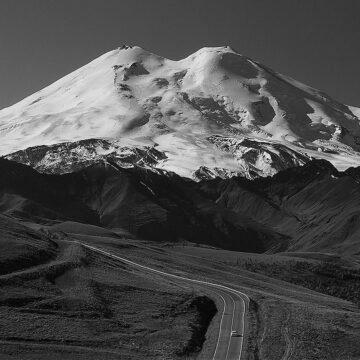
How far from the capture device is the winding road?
245 feet

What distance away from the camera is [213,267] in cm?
15038

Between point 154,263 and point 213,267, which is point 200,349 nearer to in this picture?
point 154,263

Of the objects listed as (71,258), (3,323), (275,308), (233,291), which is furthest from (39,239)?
(3,323)

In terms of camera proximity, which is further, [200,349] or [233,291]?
[233,291]

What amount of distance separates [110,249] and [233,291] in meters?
44.9

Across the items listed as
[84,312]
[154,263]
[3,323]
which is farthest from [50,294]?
[154,263]

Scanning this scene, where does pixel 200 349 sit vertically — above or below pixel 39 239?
below

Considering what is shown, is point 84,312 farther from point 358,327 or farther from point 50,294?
point 358,327

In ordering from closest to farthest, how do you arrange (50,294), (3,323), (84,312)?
1. (3,323)
2. (84,312)
3. (50,294)

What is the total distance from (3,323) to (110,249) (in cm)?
7912

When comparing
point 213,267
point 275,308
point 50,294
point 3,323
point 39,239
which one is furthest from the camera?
point 213,267

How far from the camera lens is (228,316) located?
92.6 metres

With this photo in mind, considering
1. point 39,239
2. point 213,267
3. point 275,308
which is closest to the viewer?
point 275,308

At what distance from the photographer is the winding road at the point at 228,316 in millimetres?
74688
